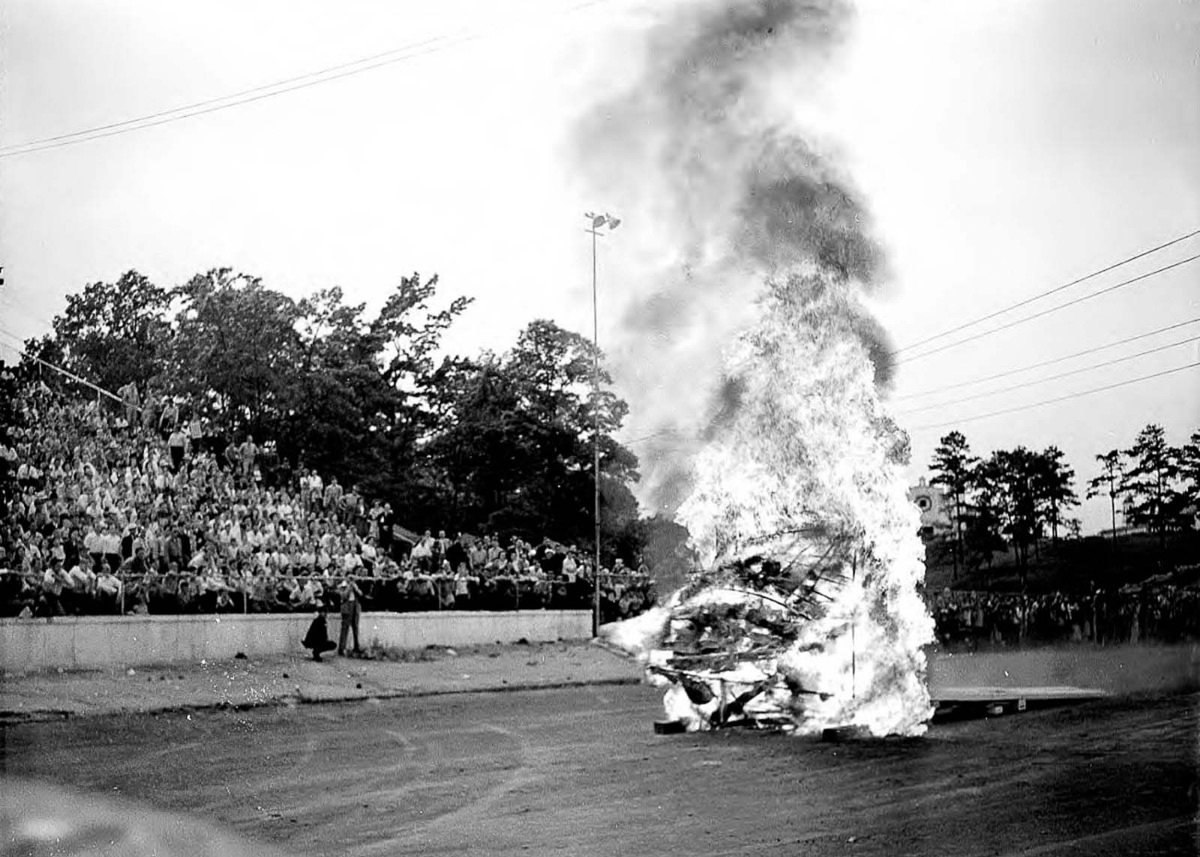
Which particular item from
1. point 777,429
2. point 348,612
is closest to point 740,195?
point 777,429

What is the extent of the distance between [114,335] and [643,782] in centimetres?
Result: 2104

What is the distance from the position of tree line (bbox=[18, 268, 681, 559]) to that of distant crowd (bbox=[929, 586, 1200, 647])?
28.7 feet

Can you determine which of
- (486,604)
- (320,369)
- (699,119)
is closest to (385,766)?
(699,119)

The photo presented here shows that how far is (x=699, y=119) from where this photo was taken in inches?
650

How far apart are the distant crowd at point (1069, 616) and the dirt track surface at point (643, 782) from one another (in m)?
9.84

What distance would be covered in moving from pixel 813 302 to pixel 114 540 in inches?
502

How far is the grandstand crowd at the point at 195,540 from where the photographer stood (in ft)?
69.1

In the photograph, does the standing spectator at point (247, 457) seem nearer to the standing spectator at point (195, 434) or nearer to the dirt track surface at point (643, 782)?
the standing spectator at point (195, 434)

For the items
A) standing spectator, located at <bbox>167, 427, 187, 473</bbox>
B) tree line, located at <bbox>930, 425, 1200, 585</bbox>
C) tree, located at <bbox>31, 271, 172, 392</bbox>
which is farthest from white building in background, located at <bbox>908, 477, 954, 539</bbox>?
tree, located at <bbox>31, 271, 172, 392</bbox>

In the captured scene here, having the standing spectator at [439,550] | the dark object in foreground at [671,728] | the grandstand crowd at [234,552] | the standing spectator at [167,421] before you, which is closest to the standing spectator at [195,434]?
the grandstand crowd at [234,552]

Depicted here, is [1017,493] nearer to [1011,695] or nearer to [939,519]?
[939,519]

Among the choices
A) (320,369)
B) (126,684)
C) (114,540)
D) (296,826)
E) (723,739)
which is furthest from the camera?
(320,369)

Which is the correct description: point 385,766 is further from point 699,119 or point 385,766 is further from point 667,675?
point 699,119

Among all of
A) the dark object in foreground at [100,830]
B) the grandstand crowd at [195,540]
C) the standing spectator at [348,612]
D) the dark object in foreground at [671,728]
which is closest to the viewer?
the dark object in foreground at [100,830]
